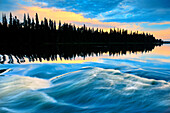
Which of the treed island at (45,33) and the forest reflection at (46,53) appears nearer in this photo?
the forest reflection at (46,53)

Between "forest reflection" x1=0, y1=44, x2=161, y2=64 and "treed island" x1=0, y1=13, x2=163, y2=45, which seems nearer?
"forest reflection" x1=0, y1=44, x2=161, y2=64

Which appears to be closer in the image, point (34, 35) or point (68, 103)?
point (68, 103)

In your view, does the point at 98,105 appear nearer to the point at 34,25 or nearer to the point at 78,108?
the point at 78,108

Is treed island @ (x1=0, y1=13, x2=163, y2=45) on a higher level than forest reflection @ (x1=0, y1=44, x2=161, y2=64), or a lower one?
higher

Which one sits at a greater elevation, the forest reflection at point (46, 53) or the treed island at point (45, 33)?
the treed island at point (45, 33)

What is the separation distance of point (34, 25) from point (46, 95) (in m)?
144

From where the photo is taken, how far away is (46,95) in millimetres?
6250

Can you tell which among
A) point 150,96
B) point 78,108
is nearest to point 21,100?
point 78,108

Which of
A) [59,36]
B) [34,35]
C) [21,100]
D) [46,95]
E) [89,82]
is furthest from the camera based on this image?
[59,36]

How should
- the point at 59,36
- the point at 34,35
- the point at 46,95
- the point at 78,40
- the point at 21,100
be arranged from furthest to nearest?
the point at 78,40 < the point at 59,36 < the point at 34,35 < the point at 46,95 < the point at 21,100

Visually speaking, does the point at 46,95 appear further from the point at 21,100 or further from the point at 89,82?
the point at 89,82

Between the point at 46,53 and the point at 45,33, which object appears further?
the point at 45,33

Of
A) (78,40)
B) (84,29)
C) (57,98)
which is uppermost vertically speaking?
(84,29)

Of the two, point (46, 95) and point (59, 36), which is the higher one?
A: point (59, 36)
